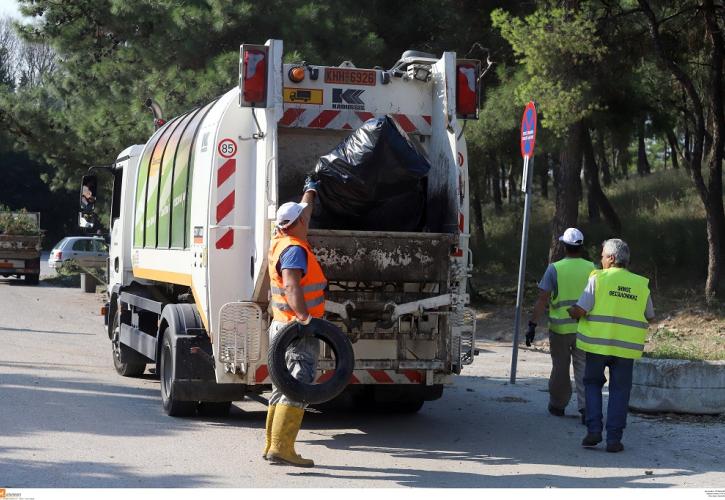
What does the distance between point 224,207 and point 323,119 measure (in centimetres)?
111

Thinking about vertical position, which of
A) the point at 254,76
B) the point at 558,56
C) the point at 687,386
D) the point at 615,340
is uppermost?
the point at 558,56

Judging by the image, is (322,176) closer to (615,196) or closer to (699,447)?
(699,447)

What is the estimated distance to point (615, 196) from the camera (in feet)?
101

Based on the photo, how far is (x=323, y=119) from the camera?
8.34 meters

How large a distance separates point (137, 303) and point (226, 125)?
3402 mm

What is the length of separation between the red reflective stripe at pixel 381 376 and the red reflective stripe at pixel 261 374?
802mm

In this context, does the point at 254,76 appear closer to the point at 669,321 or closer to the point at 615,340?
the point at 615,340

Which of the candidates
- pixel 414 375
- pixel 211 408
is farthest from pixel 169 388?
pixel 414 375

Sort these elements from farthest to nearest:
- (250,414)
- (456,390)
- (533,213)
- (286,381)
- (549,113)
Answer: (533,213)
(549,113)
(456,390)
(250,414)
(286,381)

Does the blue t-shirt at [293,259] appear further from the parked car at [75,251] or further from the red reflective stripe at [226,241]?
the parked car at [75,251]

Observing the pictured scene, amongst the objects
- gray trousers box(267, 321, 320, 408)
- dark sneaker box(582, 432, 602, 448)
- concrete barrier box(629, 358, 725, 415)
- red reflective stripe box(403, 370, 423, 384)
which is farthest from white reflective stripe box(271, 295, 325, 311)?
concrete barrier box(629, 358, 725, 415)

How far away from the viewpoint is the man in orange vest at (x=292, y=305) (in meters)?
6.69

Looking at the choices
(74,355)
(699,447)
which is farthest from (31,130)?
(699,447)

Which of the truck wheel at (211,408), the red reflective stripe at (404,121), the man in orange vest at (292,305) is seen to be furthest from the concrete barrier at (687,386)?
the truck wheel at (211,408)
